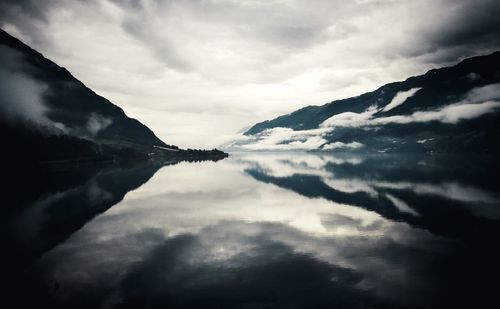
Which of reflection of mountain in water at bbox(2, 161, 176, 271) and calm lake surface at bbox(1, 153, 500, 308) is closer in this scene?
calm lake surface at bbox(1, 153, 500, 308)

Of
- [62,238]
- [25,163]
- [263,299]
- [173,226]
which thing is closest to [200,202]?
[173,226]

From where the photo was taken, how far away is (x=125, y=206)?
2785 inches

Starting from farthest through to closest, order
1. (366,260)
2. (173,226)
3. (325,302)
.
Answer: (173,226), (366,260), (325,302)

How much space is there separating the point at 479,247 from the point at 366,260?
Answer: 16.8 meters

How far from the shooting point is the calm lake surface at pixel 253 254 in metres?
26.7

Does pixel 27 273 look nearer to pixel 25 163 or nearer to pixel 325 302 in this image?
pixel 325 302

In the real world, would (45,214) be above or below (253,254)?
above

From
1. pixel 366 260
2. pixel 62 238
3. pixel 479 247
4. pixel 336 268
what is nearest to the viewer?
pixel 336 268

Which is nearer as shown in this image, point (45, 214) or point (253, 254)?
point (253, 254)

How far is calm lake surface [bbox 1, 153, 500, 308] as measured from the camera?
26.7 meters

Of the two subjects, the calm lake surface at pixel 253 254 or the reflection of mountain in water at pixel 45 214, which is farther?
the reflection of mountain in water at pixel 45 214

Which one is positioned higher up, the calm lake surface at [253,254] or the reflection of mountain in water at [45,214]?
the reflection of mountain in water at [45,214]

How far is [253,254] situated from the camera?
37.9 metres

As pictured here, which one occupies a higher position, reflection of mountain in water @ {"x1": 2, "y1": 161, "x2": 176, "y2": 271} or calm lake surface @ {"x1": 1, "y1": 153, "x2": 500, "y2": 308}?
reflection of mountain in water @ {"x1": 2, "y1": 161, "x2": 176, "y2": 271}
